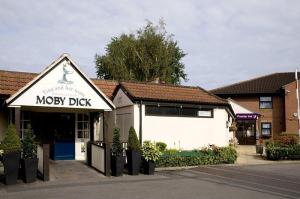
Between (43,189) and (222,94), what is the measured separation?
33403mm

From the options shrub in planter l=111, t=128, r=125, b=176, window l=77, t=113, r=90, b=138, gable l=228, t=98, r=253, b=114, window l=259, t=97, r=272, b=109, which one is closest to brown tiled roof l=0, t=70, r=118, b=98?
window l=77, t=113, r=90, b=138

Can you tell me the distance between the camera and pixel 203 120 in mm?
23812

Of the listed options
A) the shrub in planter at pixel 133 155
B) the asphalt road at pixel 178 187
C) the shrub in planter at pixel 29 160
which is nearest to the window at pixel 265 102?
the asphalt road at pixel 178 187

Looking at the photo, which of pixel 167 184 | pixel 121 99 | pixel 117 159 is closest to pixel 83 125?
pixel 121 99

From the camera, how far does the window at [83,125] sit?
2173 cm

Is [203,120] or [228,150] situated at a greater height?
[203,120]

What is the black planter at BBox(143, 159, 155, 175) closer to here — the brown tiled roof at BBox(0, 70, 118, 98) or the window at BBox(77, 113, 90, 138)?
the window at BBox(77, 113, 90, 138)

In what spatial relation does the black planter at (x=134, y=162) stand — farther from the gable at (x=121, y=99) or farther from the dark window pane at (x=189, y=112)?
the dark window pane at (x=189, y=112)

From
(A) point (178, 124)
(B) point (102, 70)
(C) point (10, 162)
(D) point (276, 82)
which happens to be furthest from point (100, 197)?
(B) point (102, 70)

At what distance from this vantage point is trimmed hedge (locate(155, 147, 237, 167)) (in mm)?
20312

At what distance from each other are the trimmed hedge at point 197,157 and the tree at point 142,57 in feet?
93.5

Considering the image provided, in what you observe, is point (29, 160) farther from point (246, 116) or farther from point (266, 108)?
point (266, 108)

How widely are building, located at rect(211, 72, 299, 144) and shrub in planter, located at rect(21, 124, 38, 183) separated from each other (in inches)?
1144

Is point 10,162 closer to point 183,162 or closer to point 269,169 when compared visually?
point 183,162
